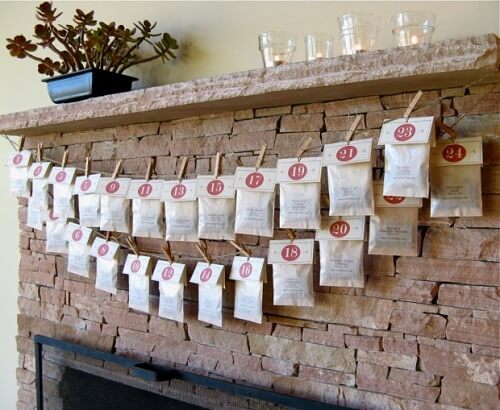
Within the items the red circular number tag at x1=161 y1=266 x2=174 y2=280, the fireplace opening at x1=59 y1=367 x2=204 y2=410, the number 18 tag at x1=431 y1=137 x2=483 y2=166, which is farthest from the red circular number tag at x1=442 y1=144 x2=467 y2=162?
the fireplace opening at x1=59 y1=367 x2=204 y2=410

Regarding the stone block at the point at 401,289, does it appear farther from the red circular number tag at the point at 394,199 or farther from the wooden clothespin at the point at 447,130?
the wooden clothespin at the point at 447,130

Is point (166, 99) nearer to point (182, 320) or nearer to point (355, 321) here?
point (182, 320)

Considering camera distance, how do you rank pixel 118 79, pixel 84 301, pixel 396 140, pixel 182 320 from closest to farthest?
pixel 396 140 → pixel 182 320 → pixel 118 79 → pixel 84 301

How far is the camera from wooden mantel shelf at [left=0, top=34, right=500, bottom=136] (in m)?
0.95

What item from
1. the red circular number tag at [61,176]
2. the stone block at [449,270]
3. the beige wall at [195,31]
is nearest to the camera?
the stone block at [449,270]

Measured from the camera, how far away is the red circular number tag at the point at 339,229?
1166mm

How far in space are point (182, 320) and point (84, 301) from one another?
0.46 metres

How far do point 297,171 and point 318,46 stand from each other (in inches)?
10.8

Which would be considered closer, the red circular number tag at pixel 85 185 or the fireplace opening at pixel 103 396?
the fireplace opening at pixel 103 396

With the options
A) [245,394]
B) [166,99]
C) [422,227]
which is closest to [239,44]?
[166,99]

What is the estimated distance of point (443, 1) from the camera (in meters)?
1.15

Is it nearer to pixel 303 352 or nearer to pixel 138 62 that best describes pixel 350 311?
pixel 303 352

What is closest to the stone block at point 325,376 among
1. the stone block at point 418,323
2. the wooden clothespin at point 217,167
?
the stone block at point 418,323

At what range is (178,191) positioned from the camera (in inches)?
56.3
